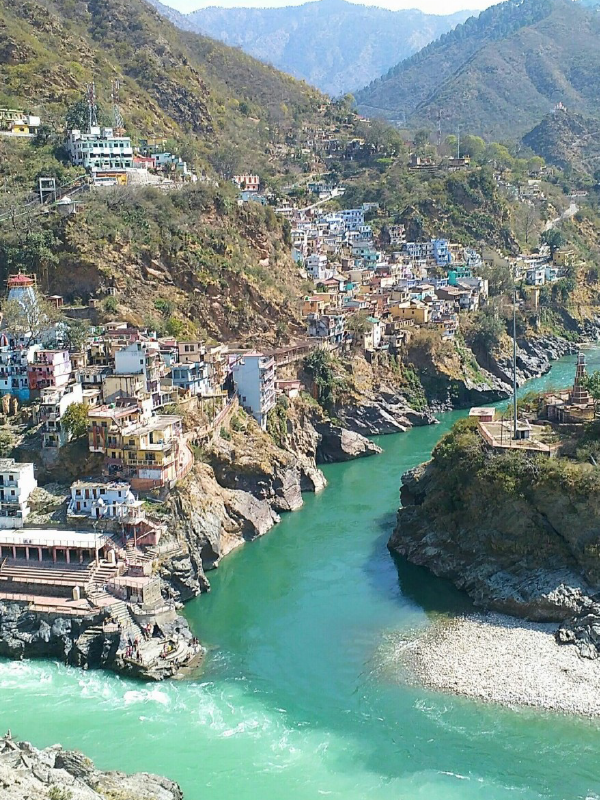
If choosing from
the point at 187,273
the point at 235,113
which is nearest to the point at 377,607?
the point at 187,273

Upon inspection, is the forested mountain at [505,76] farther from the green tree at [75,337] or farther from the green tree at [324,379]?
the green tree at [75,337]

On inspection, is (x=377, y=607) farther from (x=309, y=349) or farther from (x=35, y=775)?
(x=309, y=349)

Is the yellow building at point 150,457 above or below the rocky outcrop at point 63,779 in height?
above

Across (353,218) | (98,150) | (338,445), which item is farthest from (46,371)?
(353,218)

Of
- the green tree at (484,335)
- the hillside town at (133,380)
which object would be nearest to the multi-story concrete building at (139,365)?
the hillside town at (133,380)

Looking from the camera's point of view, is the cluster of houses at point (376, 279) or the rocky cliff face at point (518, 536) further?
the cluster of houses at point (376, 279)

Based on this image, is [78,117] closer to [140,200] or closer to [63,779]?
[140,200]
